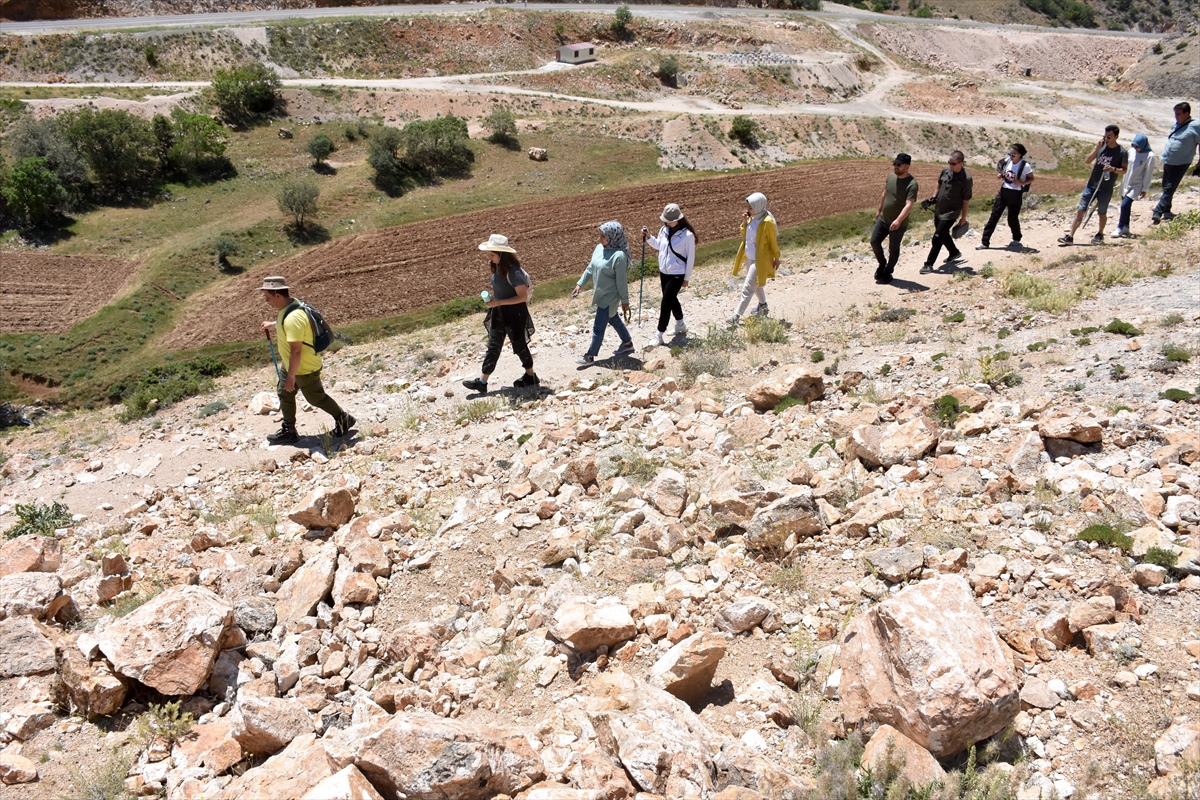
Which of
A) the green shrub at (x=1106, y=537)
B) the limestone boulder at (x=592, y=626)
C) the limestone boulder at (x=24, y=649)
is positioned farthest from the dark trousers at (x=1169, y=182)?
the limestone boulder at (x=24, y=649)

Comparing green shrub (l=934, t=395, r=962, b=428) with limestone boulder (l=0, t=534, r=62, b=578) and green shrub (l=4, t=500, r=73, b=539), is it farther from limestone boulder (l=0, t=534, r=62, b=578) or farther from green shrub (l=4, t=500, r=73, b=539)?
green shrub (l=4, t=500, r=73, b=539)

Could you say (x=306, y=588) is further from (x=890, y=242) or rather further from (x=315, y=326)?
(x=890, y=242)

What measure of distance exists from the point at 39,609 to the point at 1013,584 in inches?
278

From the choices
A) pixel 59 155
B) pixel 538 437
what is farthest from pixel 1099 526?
pixel 59 155

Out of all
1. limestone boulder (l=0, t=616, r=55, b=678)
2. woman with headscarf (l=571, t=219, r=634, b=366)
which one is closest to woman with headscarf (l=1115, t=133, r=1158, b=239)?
woman with headscarf (l=571, t=219, r=634, b=366)

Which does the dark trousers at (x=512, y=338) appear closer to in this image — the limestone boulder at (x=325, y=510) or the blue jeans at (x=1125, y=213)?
the limestone boulder at (x=325, y=510)

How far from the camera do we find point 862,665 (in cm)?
390

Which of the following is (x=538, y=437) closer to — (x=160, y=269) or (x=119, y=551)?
(x=119, y=551)

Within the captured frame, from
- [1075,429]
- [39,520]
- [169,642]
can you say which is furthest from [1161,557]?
[39,520]

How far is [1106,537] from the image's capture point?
4.69 meters

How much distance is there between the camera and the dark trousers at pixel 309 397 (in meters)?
8.71

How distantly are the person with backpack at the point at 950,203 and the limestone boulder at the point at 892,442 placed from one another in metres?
7.00

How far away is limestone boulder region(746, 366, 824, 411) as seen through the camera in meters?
7.91

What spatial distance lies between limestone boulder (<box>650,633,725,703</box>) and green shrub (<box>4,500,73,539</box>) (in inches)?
296
